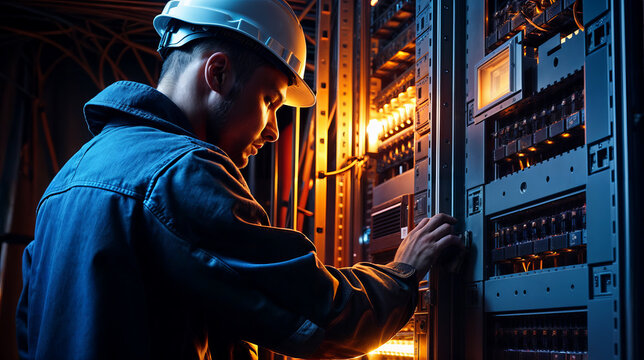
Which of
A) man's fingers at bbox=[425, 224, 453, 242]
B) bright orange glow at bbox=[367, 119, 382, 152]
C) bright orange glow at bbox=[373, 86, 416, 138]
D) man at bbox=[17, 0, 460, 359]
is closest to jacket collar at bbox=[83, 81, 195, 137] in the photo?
man at bbox=[17, 0, 460, 359]

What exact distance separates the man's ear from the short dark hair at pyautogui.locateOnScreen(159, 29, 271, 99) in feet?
0.08

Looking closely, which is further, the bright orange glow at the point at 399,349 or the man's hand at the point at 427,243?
the bright orange glow at the point at 399,349

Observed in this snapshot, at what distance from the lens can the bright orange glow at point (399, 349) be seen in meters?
2.42

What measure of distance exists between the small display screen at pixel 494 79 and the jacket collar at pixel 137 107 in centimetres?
100

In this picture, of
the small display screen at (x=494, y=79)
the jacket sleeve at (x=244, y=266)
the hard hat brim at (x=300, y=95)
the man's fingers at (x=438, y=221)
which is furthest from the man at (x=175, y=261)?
the small display screen at (x=494, y=79)

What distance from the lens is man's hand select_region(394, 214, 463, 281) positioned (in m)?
1.91

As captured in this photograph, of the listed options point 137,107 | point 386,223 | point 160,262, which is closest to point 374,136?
point 386,223

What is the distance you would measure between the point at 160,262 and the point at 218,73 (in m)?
0.56

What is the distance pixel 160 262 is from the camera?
53.0 inches

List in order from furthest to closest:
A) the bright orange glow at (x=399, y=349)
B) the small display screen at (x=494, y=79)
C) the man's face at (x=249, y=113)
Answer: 1. the bright orange glow at (x=399, y=349)
2. the small display screen at (x=494, y=79)
3. the man's face at (x=249, y=113)

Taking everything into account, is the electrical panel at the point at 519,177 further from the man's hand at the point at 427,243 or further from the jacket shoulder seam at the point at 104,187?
the jacket shoulder seam at the point at 104,187

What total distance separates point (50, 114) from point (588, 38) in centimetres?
500

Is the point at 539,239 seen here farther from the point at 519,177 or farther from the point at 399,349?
the point at 399,349

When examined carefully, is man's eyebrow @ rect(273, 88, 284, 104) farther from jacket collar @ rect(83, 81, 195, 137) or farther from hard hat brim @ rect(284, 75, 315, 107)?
jacket collar @ rect(83, 81, 195, 137)
